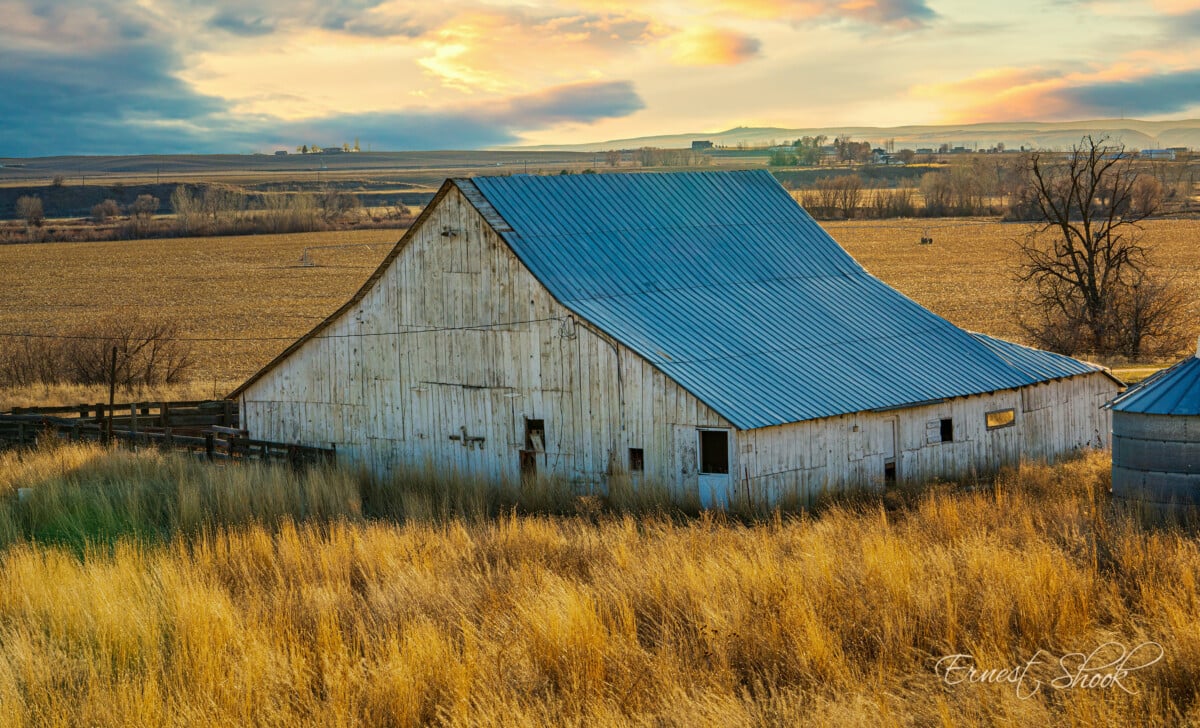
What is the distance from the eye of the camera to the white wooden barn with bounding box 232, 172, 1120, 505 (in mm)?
20281

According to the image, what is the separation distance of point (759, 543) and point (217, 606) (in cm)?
575

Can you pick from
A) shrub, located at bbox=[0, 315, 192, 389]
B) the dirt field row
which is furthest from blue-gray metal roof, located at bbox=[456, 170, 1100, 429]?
shrub, located at bbox=[0, 315, 192, 389]

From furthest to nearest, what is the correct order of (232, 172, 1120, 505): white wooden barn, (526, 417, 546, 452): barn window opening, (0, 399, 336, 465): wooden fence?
(0, 399, 336, 465): wooden fence < (526, 417, 546, 452): barn window opening < (232, 172, 1120, 505): white wooden barn

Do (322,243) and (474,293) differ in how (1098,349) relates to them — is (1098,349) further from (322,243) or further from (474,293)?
(322,243)

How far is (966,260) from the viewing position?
77.2 meters

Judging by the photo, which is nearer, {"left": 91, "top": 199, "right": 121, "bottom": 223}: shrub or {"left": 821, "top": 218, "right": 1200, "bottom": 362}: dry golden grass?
{"left": 821, "top": 218, "right": 1200, "bottom": 362}: dry golden grass

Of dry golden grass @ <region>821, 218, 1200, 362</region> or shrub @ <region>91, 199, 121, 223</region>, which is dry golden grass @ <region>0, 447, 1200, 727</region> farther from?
shrub @ <region>91, 199, 121, 223</region>

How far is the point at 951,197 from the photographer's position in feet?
461

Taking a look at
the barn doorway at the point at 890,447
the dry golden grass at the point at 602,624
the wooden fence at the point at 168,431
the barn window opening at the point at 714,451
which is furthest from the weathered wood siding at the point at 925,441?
the wooden fence at the point at 168,431

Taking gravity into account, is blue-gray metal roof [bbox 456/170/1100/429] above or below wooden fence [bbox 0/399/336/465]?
above

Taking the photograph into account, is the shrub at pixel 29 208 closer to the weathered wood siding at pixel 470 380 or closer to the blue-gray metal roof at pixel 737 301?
the weathered wood siding at pixel 470 380

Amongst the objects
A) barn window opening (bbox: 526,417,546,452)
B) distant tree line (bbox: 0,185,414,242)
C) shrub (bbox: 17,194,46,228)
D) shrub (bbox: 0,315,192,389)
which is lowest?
barn window opening (bbox: 526,417,546,452)
